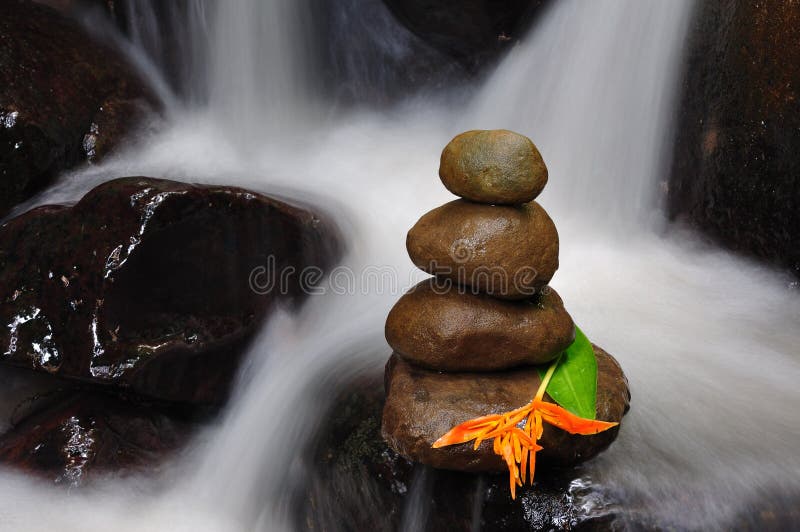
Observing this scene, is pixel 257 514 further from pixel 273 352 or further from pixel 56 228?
pixel 56 228

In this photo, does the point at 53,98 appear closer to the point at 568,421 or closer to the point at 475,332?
the point at 475,332

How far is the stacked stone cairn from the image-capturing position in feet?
6.89

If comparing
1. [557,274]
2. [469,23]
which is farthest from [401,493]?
[469,23]

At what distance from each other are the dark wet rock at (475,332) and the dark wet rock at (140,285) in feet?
3.60

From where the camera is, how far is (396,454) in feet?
7.41

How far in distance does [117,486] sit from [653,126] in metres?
3.76

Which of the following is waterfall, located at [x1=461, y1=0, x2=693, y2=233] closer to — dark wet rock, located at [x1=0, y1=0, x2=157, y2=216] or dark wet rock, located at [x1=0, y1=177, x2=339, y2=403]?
dark wet rock, located at [x1=0, y1=177, x2=339, y2=403]

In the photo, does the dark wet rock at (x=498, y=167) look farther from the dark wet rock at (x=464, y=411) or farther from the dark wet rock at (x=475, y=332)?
the dark wet rock at (x=464, y=411)

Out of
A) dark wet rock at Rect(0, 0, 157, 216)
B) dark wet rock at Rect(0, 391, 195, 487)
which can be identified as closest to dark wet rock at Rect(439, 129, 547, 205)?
dark wet rock at Rect(0, 391, 195, 487)

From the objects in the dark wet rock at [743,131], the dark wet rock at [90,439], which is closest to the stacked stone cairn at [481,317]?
the dark wet rock at [90,439]

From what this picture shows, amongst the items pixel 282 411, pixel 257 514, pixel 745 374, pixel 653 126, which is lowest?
pixel 257 514

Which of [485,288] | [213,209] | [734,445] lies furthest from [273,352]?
[734,445]

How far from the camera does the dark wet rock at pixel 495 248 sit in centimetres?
212

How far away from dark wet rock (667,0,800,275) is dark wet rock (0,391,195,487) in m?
3.22
